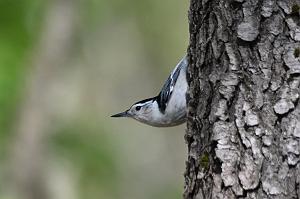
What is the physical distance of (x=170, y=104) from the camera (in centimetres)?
516

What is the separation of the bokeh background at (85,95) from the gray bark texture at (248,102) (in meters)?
5.08

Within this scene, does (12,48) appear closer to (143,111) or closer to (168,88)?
(143,111)

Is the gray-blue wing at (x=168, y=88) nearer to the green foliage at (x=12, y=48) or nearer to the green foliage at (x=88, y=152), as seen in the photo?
the green foliage at (x=12, y=48)

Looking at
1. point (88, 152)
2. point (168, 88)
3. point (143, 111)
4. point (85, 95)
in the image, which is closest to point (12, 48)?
point (88, 152)

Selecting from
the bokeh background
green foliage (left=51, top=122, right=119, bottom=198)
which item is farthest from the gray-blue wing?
green foliage (left=51, top=122, right=119, bottom=198)

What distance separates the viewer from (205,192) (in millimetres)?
3232

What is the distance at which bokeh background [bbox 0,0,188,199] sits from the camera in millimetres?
8297

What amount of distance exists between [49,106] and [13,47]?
805mm

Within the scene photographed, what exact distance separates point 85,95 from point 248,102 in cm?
955

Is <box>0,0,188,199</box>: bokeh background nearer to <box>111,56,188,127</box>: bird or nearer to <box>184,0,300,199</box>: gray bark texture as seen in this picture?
<box>111,56,188,127</box>: bird

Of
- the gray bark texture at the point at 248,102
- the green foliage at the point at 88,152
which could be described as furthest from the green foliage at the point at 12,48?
the gray bark texture at the point at 248,102

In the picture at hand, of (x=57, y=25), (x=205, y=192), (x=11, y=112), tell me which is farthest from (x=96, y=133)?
(x=205, y=192)

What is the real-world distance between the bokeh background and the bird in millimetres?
2427

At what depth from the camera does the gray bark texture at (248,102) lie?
2979mm
